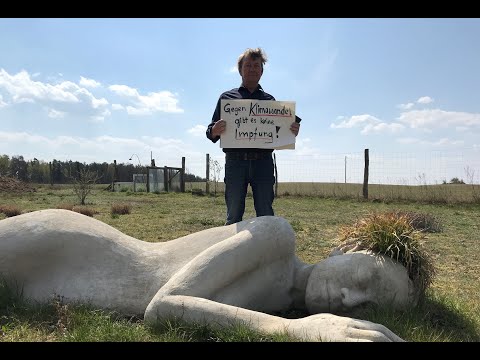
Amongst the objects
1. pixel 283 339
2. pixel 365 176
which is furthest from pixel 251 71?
pixel 365 176

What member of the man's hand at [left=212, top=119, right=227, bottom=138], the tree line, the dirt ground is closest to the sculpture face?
the man's hand at [left=212, top=119, right=227, bottom=138]

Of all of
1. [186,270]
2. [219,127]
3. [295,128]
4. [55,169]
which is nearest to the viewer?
[186,270]

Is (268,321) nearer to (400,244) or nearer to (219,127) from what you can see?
(400,244)

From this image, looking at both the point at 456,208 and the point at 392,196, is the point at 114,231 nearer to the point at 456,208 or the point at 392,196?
the point at 456,208

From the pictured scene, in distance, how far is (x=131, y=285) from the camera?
3.75 metres

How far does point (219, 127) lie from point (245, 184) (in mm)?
680

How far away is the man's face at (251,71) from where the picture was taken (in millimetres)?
4691

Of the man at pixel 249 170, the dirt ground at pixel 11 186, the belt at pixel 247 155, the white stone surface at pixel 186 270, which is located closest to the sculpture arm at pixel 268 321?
the white stone surface at pixel 186 270

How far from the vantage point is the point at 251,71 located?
4.74 metres

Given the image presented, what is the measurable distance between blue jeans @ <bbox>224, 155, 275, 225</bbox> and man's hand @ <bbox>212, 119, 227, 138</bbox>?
35cm

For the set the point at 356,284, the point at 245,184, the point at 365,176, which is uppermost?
the point at 365,176

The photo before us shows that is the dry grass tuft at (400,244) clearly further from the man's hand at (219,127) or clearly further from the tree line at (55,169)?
the tree line at (55,169)

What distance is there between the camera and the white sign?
4.59 metres

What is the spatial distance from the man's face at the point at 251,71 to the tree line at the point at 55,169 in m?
30.3
